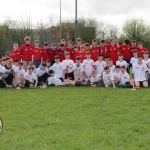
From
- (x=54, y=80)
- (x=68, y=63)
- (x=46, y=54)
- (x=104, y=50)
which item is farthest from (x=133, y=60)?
(x=46, y=54)

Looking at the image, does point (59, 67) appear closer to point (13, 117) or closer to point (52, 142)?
point (13, 117)

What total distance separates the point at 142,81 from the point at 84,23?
32.0 metres

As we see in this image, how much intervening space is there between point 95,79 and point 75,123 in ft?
24.0

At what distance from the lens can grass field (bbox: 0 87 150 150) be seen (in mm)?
4992

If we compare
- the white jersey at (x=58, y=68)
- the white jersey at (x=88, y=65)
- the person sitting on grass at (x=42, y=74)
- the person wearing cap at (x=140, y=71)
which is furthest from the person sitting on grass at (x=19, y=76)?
the person wearing cap at (x=140, y=71)

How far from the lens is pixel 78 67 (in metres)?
13.7

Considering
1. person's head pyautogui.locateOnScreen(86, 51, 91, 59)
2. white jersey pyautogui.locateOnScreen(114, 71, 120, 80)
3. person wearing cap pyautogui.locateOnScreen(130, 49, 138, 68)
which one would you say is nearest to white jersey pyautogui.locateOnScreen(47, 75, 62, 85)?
person's head pyautogui.locateOnScreen(86, 51, 91, 59)

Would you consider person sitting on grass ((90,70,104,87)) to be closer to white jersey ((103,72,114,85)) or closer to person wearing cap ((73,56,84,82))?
white jersey ((103,72,114,85))

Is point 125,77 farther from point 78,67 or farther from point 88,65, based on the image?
point 78,67

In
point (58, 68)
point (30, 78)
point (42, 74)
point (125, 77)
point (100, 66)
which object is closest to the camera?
point (125, 77)

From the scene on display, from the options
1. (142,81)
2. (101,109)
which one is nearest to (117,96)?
(101,109)

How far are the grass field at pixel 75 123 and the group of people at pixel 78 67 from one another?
11.1 feet

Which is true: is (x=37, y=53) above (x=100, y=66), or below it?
above

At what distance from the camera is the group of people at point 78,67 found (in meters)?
12.9
